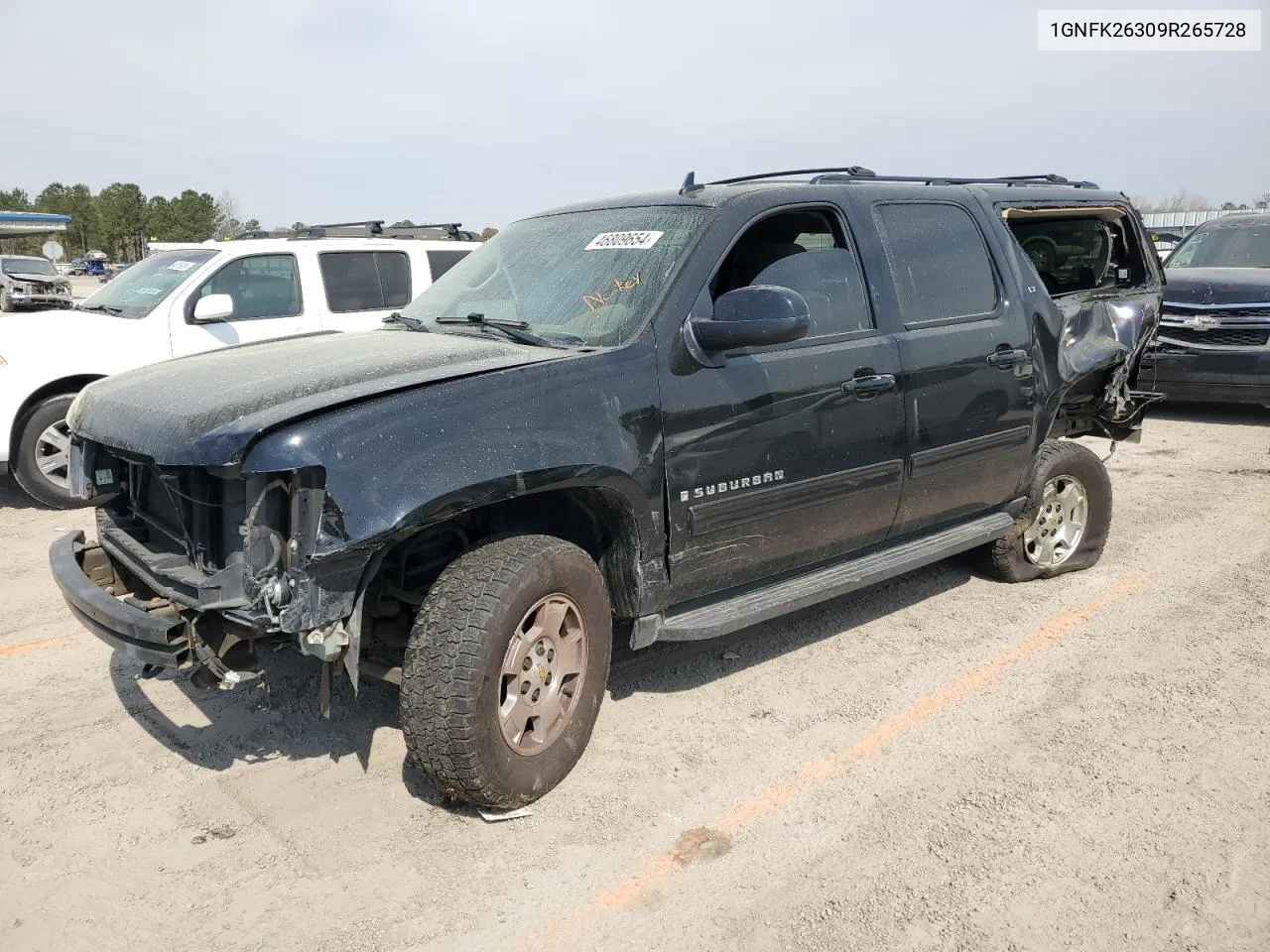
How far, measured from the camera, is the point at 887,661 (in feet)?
14.5

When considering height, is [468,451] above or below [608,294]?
below

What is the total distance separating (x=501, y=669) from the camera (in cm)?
305

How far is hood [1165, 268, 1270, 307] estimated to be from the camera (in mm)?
9781

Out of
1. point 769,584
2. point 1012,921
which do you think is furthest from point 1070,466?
point 1012,921

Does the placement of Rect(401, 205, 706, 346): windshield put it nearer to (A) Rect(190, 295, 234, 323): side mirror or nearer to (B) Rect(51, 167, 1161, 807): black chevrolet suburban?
(B) Rect(51, 167, 1161, 807): black chevrolet suburban

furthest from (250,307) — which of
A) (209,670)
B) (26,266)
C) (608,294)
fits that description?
(26,266)

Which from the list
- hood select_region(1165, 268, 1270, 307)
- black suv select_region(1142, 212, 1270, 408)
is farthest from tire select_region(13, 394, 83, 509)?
hood select_region(1165, 268, 1270, 307)

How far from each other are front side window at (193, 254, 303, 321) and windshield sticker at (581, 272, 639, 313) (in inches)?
188

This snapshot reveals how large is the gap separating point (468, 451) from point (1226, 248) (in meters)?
11.5

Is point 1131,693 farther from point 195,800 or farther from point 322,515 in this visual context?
point 195,800

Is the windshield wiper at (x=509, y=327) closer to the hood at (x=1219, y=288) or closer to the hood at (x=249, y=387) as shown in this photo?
the hood at (x=249, y=387)

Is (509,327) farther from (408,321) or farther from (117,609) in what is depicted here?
(117,609)

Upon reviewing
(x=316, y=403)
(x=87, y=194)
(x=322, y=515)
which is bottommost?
(x=322, y=515)

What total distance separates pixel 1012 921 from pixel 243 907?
2113 millimetres
